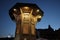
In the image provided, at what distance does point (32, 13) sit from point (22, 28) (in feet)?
Result: 6.90

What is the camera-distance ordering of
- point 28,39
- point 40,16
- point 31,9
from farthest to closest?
point 40,16, point 31,9, point 28,39

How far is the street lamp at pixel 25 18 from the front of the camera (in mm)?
12570

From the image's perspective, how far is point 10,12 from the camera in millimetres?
13906

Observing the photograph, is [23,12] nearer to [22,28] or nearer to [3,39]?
[22,28]

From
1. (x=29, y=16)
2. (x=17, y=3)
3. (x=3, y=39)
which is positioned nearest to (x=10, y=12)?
(x=17, y=3)

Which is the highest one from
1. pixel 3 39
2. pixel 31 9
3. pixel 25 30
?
pixel 31 9

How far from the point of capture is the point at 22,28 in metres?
12.8

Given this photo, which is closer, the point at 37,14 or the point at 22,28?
the point at 22,28

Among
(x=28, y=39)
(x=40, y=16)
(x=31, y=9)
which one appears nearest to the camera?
(x=28, y=39)

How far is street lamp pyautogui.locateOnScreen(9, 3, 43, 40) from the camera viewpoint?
12.6m

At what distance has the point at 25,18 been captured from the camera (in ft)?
43.4

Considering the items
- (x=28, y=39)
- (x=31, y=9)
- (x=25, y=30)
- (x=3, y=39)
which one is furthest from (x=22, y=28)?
(x=3, y=39)

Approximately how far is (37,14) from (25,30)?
8.27 ft

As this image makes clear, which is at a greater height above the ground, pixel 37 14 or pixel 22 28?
pixel 37 14
